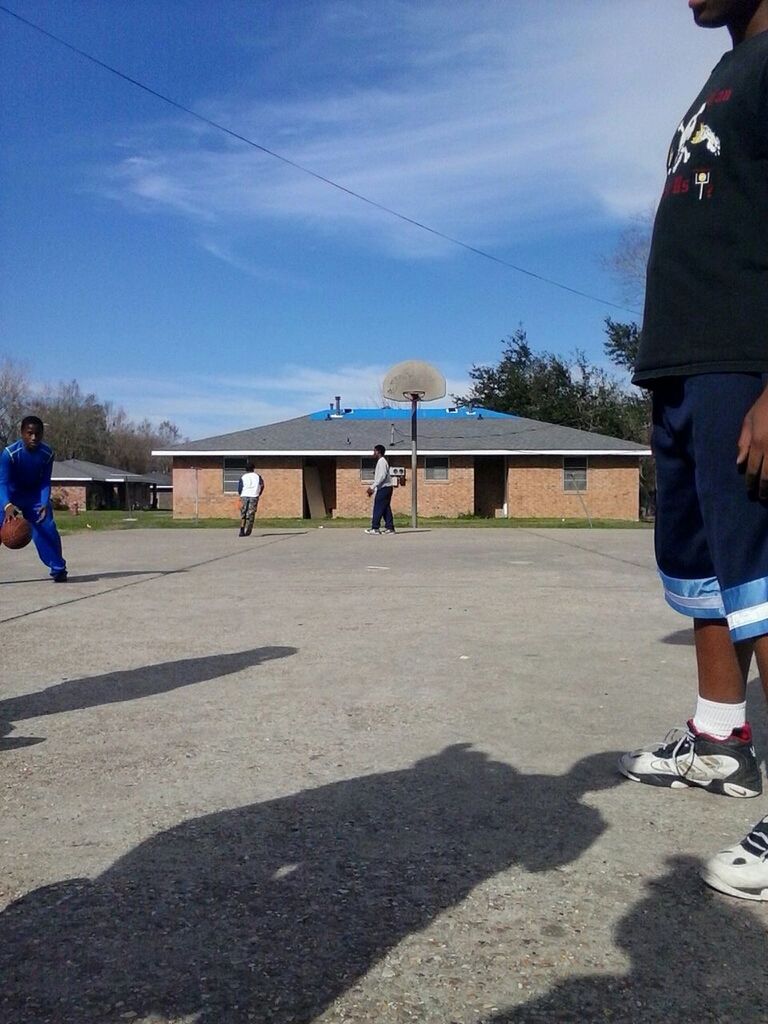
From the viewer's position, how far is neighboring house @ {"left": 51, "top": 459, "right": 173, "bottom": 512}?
6825 cm

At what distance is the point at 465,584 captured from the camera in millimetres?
9070

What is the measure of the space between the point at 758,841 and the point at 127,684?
10.1 ft

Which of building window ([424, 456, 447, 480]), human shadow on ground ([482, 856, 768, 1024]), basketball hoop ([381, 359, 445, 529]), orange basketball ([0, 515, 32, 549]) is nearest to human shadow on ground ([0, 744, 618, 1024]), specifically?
human shadow on ground ([482, 856, 768, 1024])

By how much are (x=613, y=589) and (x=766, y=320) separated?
6445 millimetres

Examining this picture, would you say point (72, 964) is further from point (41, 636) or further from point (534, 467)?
point (534, 467)

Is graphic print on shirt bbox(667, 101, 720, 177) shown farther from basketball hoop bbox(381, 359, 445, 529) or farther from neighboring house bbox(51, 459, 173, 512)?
neighboring house bbox(51, 459, 173, 512)

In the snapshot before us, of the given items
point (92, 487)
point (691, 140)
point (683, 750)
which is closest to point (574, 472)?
point (683, 750)

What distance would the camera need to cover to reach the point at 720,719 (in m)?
2.99

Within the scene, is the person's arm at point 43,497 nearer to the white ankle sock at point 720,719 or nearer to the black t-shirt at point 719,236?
the white ankle sock at point 720,719

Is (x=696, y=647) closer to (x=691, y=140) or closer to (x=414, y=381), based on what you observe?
(x=691, y=140)

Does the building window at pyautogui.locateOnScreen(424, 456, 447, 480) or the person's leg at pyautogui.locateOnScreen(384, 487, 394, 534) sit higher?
the building window at pyautogui.locateOnScreen(424, 456, 447, 480)

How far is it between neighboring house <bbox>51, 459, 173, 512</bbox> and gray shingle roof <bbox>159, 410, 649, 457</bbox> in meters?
21.8

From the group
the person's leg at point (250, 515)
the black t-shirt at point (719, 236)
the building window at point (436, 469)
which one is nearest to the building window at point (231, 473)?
the building window at point (436, 469)

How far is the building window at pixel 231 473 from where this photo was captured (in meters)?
40.8
